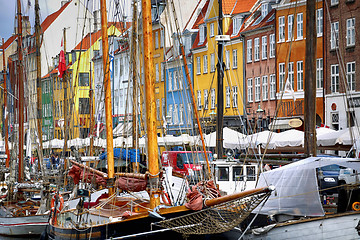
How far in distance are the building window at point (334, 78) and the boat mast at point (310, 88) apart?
23624 millimetres

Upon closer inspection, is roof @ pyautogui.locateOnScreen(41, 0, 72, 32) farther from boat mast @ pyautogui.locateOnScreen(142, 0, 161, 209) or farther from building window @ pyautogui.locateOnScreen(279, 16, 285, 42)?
boat mast @ pyautogui.locateOnScreen(142, 0, 161, 209)

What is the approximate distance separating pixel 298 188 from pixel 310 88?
3582 mm

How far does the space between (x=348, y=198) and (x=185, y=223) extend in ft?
11.9

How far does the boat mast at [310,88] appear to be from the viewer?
18172 mm

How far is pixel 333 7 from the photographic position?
42344 millimetres

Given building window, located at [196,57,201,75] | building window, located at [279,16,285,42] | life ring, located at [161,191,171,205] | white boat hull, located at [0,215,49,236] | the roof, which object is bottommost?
white boat hull, located at [0,215,49,236]

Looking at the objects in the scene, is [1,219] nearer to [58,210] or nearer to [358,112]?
[58,210]

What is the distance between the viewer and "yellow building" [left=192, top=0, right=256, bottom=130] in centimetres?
5334

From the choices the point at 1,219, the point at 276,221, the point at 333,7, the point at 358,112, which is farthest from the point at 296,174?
the point at 333,7

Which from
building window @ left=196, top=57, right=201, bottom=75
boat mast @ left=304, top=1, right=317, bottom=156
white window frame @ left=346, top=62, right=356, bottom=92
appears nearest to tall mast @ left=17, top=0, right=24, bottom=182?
boat mast @ left=304, top=1, right=317, bottom=156

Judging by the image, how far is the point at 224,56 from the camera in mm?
55312

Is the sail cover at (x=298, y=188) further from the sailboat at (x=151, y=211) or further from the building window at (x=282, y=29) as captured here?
the building window at (x=282, y=29)

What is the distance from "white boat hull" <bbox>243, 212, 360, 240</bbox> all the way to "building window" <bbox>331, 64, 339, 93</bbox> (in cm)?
2763

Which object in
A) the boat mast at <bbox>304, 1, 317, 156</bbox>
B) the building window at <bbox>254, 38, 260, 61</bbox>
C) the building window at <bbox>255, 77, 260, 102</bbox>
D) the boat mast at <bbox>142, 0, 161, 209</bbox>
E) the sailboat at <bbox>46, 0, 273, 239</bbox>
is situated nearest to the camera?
the sailboat at <bbox>46, 0, 273, 239</bbox>
